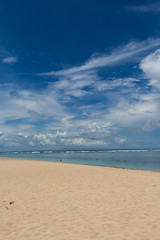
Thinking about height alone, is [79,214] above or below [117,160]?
above

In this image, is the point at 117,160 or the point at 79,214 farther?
the point at 117,160

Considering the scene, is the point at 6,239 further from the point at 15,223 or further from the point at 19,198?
the point at 19,198

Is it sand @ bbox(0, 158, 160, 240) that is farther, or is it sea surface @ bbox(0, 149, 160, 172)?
sea surface @ bbox(0, 149, 160, 172)

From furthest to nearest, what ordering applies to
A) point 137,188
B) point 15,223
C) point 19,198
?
point 137,188
point 19,198
point 15,223

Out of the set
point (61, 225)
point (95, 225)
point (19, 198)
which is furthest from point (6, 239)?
point (19, 198)

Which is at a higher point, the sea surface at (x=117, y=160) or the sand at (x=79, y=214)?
the sand at (x=79, y=214)

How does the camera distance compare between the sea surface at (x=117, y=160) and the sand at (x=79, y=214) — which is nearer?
the sand at (x=79, y=214)

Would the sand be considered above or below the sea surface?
above

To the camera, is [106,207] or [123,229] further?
[106,207]

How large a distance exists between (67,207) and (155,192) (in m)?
7.02

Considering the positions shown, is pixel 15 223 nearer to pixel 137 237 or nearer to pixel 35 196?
pixel 35 196

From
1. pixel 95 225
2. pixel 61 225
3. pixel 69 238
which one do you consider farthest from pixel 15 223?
pixel 95 225

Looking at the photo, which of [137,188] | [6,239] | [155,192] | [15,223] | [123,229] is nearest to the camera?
[6,239]

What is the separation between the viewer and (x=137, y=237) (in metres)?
6.69
